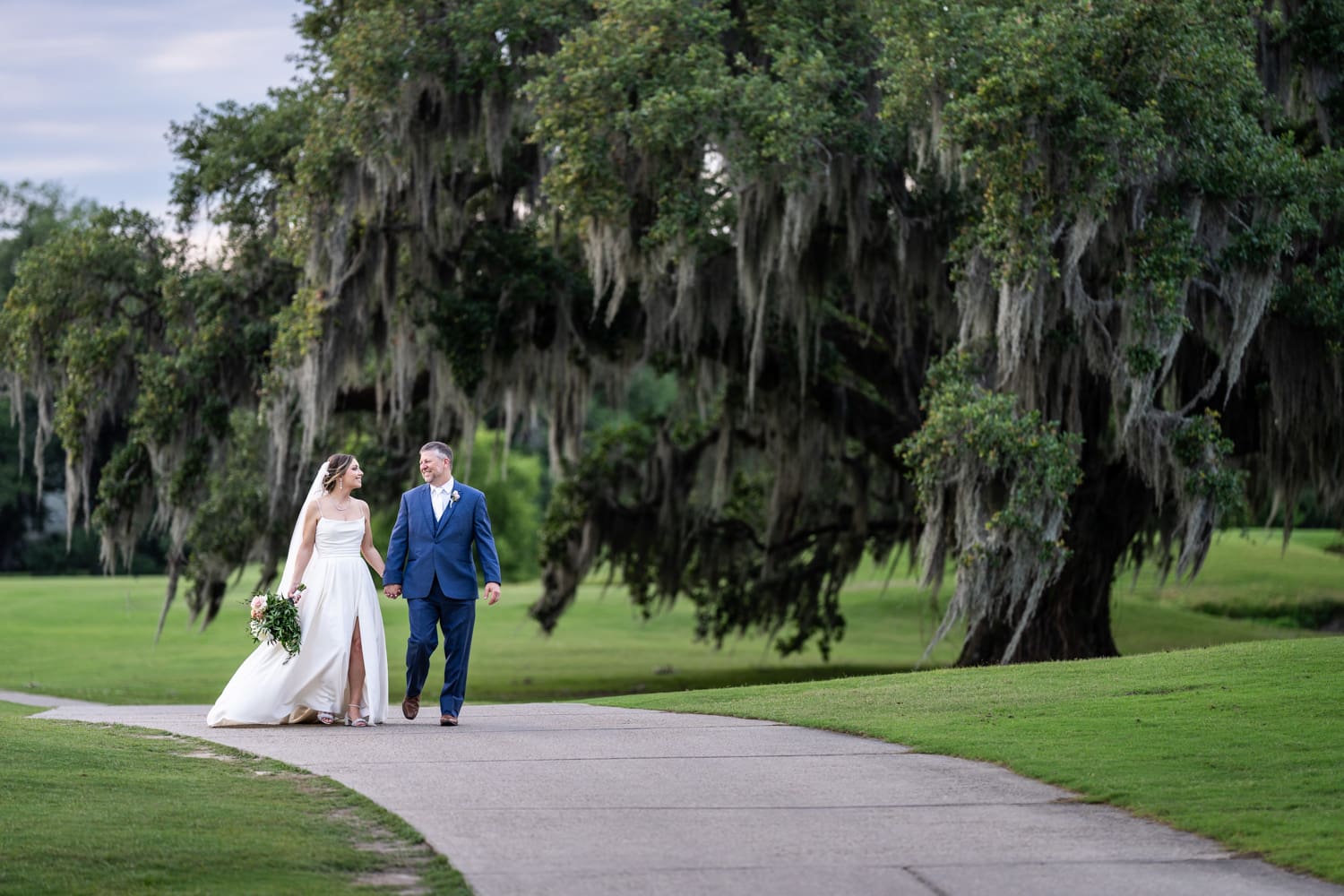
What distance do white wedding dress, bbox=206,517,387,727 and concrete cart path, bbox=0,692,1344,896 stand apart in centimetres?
63

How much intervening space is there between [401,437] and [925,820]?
17.9 metres

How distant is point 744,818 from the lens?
21.2 ft

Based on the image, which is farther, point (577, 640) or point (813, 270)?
point (577, 640)

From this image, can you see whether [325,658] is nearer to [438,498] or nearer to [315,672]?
[315,672]

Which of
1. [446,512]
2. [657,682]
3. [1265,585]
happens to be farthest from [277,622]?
[1265,585]

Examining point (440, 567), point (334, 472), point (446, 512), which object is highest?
point (334, 472)

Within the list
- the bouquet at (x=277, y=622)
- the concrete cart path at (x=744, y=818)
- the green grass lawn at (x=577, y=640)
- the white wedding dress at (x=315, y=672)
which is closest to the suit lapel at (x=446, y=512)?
the white wedding dress at (x=315, y=672)

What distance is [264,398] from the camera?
1938cm

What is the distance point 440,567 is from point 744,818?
3846mm

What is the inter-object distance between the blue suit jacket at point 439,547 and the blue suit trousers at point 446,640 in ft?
0.26

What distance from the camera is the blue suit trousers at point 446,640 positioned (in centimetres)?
982

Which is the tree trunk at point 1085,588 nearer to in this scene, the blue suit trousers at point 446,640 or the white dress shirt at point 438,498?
the blue suit trousers at point 446,640

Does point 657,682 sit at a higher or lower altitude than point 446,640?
lower

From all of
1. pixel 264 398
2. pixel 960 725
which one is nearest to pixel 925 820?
pixel 960 725
